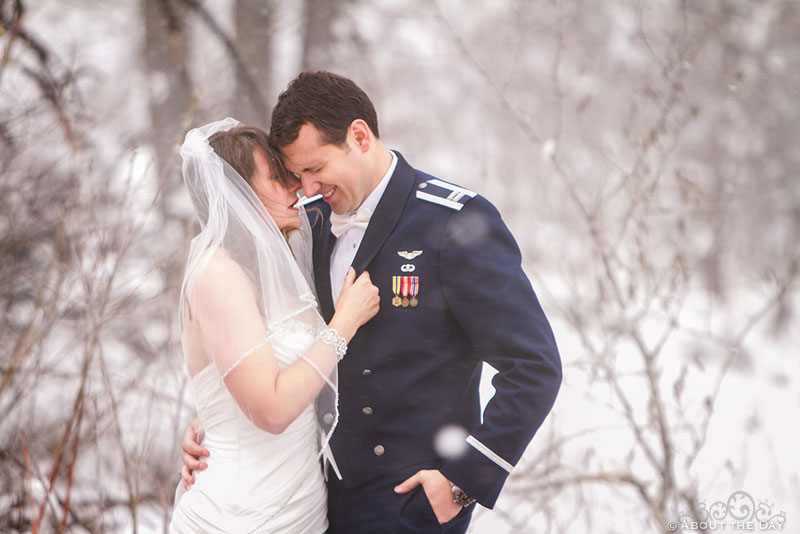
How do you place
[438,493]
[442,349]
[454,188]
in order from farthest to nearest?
[454,188], [442,349], [438,493]

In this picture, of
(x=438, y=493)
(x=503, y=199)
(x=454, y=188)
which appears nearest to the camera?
(x=438, y=493)

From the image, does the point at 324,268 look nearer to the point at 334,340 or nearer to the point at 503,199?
the point at 334,340

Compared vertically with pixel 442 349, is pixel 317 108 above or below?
above

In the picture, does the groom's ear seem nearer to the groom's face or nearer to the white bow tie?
the groom's face

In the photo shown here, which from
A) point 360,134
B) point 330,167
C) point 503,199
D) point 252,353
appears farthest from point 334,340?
point 503,199

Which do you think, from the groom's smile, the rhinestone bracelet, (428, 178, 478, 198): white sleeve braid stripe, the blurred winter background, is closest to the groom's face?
the groom's smile

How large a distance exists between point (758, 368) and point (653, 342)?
1393 mm

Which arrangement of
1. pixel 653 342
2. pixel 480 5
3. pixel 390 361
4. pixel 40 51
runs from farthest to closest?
1. pixel 653 342
2. pixel 480 5
3. pixel 40 51
4. pixel 390 361

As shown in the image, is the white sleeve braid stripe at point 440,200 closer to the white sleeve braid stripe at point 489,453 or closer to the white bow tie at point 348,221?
the white bow tie at point 348,221

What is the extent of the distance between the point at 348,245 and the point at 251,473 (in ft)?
2.55

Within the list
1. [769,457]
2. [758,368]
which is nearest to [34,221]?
[769,457]

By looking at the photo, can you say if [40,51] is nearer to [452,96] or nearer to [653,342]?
[452,96]

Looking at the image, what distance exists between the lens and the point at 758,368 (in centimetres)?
588

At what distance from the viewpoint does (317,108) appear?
6.11 feet
